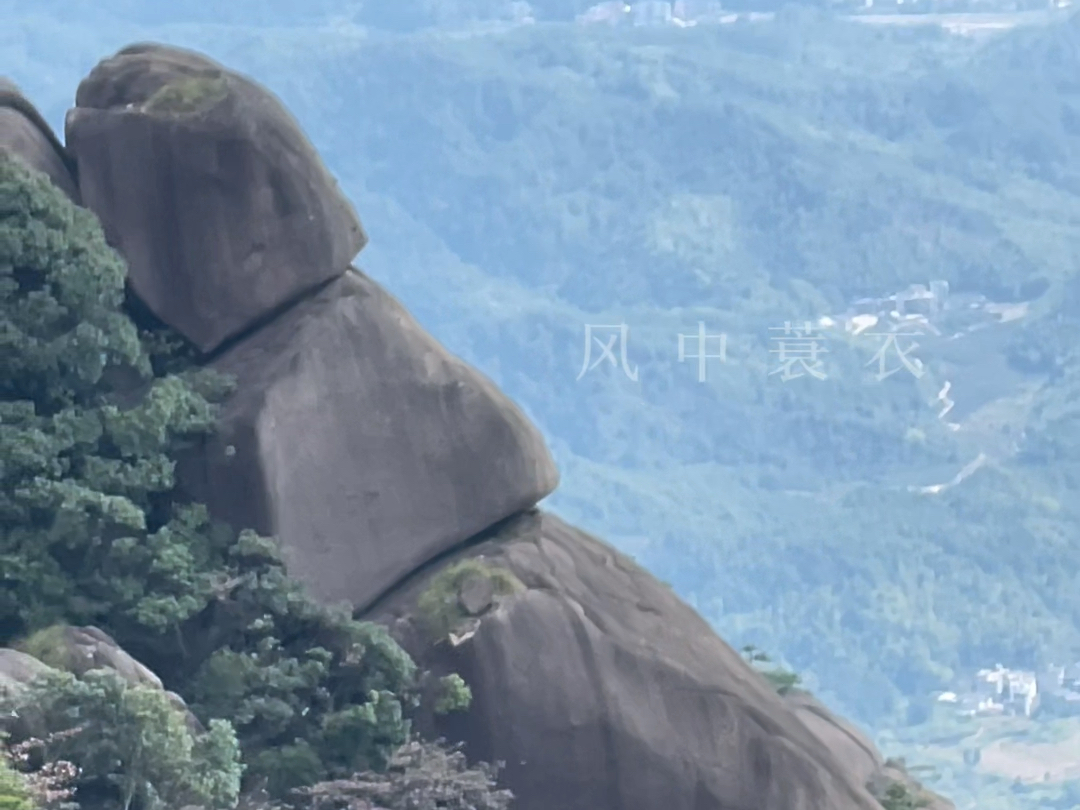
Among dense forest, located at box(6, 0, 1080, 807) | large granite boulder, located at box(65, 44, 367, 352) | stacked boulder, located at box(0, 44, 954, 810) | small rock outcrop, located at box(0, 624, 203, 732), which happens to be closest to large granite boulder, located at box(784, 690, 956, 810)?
stacked boulder, located at box(0, 44, 954, 810)

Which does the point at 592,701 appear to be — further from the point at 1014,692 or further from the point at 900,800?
the point at 1014,692

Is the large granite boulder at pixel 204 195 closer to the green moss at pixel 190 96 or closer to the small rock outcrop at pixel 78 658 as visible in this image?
the green moss at pixel 190 96

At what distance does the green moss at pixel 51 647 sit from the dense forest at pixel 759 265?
79.4 m

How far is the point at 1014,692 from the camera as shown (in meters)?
95.2

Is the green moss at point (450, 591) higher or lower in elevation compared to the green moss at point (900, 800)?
higher

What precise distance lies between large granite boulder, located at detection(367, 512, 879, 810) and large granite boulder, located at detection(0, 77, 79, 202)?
3997mm

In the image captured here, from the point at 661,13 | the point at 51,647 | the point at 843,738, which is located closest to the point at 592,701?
the point at 51,647

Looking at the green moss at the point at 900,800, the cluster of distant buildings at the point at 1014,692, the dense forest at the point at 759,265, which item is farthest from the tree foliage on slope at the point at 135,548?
the cluster of distant buildings at the point at 1014,692

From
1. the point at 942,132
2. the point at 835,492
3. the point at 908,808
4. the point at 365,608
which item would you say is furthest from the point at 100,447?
the point at 942,132

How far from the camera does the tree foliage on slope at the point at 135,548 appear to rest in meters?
16.1

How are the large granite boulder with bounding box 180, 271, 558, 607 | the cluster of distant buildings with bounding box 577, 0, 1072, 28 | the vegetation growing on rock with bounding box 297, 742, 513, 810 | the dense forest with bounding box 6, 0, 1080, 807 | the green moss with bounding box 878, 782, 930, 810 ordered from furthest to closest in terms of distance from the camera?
the cluster of distant buildings with bounding box 577, 0, 1072, 28 < the dense forest with bounding box 6, 0, 1080, 807 < the green moss with bounding box 878, 782, 930, 810 < the large granite boulder with bounding box 180, 271, 558, 607 < the vegetation growing on rock with bounding box 297, 742, 513, 810

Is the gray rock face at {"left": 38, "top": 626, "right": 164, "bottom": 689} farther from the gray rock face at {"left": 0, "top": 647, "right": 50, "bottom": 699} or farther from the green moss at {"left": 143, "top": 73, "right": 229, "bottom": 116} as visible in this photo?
the green moss at {"left": 143, "top": 73, "right": 229, "bottom": 116}

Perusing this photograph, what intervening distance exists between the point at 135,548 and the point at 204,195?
284cm

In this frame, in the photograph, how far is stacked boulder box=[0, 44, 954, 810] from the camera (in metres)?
16.9
